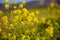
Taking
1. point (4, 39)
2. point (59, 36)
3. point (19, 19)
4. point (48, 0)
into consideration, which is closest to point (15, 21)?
point (19, 19)

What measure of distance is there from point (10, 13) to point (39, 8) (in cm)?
110

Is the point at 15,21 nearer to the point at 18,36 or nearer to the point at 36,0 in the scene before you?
the point at 18,36

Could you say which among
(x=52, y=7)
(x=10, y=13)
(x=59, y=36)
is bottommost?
(x=59, y=36)

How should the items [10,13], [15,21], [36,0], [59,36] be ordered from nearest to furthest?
[15,21], [10,13], [59,36], [36,0]

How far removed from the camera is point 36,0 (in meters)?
4.54

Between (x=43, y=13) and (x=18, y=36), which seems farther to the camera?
(x=43, y=13)

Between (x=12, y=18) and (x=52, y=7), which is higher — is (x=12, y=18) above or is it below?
above

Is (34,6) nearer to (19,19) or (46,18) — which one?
(46,18)

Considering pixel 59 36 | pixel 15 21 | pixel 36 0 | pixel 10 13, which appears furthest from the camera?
pixel 36 0

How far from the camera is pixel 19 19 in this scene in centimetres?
327

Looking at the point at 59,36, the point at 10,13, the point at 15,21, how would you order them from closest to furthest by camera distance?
the point at 15,21
the point at 10,13
the point at 59,36

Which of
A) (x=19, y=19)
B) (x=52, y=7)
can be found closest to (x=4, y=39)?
(x=19, y=19)

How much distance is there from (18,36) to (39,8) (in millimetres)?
1385

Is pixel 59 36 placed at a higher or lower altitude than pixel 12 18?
lower
